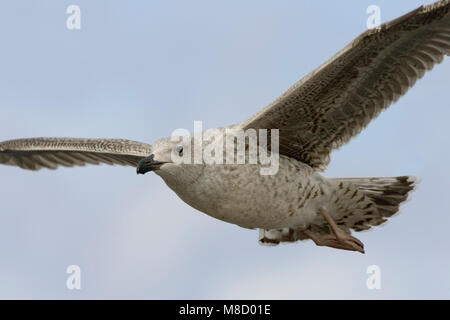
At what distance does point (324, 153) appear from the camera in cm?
1389

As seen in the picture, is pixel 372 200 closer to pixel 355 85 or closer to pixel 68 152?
pixel 355 85

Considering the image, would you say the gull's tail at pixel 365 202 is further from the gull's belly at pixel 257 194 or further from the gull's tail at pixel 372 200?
the gull's belly at pixel 257 194

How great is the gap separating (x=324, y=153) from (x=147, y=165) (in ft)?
8.66

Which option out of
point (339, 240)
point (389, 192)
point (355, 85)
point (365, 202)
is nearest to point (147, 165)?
point (355, 85)

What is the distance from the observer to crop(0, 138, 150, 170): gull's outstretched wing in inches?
595

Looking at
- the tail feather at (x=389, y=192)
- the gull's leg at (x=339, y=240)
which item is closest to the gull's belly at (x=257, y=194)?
the gull's leg at (x=339, y=240)

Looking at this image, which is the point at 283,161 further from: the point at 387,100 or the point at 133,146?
the point at 133,146

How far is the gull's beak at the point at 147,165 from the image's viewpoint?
12750 millimetres

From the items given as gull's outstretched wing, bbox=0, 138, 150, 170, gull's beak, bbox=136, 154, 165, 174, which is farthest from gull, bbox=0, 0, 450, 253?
gull's outstretched wing, bbox=0, 138, 150, 170

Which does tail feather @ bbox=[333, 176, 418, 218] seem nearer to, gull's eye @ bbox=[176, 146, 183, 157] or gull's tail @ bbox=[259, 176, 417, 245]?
→ gull's tail @ bbox=[259, 176, 417, 245]

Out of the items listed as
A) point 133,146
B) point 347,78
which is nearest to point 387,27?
point 347,78

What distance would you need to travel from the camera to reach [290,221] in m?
13.7

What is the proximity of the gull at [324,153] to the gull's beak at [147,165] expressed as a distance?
0.01 m

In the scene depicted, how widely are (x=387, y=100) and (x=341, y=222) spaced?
2.02 metres
